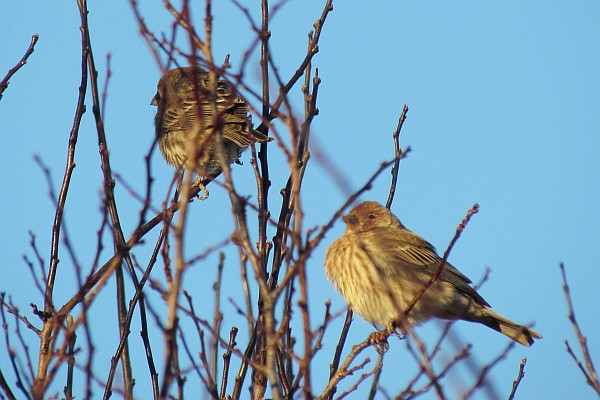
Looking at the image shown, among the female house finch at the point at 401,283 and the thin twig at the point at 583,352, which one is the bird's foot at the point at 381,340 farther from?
the thin twig at the point at 583,352

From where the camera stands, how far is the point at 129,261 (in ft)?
19.5

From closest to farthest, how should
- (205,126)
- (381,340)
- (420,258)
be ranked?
1. (381,340)
2. (420,258)
3. (205,126)

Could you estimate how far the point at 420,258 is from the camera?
8.34 meters

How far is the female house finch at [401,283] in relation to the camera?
7602mm

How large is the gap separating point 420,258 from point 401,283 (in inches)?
21.1

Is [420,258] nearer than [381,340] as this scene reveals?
No

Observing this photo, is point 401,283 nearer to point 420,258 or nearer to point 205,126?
point 420,258

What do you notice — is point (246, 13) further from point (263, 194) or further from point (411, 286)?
point (411, 286)

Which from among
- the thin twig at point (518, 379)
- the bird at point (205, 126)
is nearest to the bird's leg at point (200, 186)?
the bird at point (205, 126)

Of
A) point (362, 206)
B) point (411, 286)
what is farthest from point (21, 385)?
point (362, 206)

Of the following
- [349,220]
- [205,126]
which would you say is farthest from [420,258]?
[349,220]

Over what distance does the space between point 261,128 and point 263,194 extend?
2.37 metres

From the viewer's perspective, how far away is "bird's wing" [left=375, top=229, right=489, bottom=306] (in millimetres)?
8039

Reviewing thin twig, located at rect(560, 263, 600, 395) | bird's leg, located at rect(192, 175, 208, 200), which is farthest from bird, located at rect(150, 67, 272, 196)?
thin twig, located at rect(560, 263, 600, 395)
